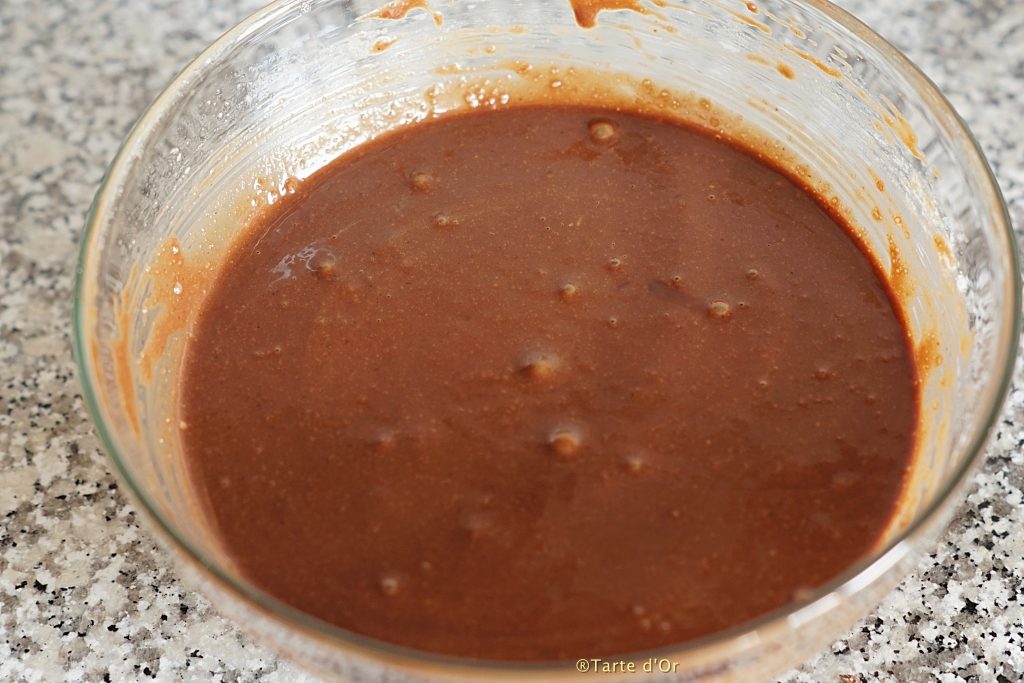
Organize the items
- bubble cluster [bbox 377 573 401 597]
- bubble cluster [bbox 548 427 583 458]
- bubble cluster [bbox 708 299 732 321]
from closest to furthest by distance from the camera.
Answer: bubble cluster [bbox 377 573 401 597] < bubble cluster [bbox 548 427 583 458] < bubble cluster [bbox 708 299 732 321]

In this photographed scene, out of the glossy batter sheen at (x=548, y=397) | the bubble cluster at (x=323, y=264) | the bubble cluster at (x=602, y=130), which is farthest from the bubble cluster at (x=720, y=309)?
the bubble cluster at (x=323, y=264)

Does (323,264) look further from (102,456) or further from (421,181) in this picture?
(102,456)

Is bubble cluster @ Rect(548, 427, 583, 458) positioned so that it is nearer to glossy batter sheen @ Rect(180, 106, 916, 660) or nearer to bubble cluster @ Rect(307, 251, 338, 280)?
glossy batter sheen @ Rect(180, 106, 916, 660)

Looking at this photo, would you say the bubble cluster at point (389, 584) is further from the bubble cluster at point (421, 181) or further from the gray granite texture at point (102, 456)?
the bubble cluster at point (421, 181)

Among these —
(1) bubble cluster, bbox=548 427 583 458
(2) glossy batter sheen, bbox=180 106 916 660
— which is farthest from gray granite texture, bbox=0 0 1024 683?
(1) bubble cluster, bbox=548 427 583 458

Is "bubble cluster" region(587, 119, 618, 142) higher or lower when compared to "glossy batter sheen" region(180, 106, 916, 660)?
higher

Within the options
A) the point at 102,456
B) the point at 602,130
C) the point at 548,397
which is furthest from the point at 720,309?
the point at 102,456
